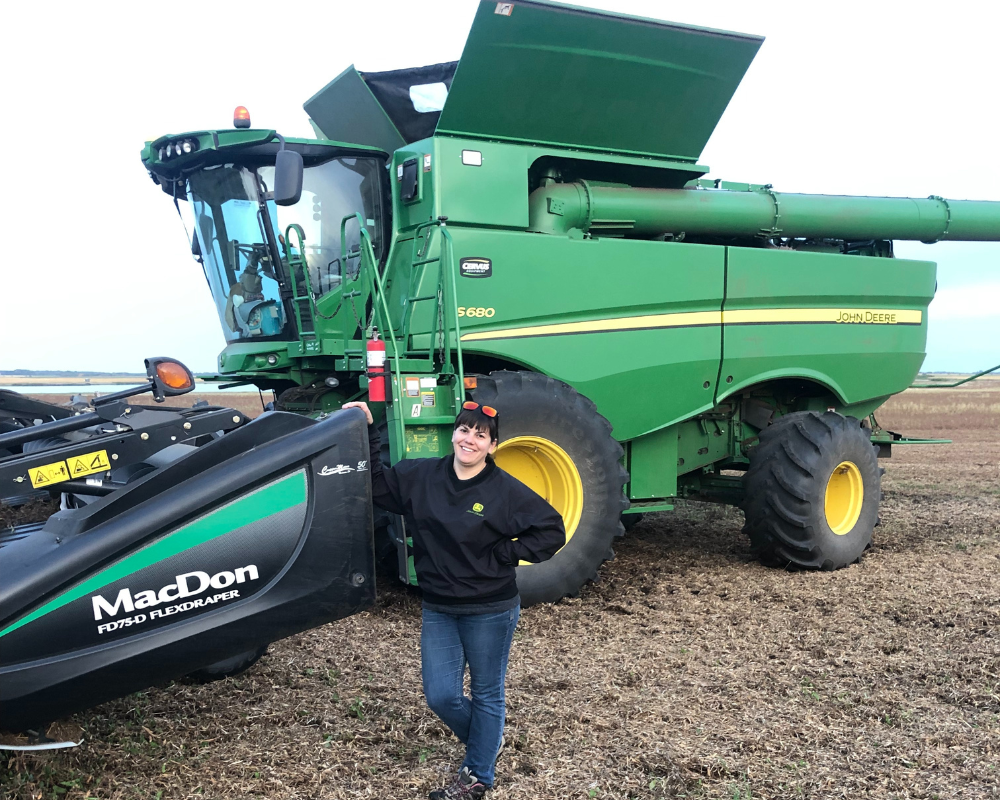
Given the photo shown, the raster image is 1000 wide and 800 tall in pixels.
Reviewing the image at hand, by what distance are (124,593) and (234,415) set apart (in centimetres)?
90

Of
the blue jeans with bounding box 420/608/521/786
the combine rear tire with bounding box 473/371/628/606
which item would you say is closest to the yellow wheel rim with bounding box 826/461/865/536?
the combine rear tire with bounding box 473/371/628/606

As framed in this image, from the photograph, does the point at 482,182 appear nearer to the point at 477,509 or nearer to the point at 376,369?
the point at 376,369

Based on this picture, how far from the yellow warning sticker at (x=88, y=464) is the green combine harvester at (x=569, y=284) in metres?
1.22

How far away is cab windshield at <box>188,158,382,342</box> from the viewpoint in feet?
19.8

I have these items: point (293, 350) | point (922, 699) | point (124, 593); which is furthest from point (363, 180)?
point (922, 699)

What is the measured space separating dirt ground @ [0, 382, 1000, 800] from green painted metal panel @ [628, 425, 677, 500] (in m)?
0.63

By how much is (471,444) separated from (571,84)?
3697 mm

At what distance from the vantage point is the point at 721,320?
639 centimetres

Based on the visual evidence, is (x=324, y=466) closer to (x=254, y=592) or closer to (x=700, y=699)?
(x=254, y=592)

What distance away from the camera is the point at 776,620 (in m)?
5.30

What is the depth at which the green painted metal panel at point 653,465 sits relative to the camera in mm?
6285

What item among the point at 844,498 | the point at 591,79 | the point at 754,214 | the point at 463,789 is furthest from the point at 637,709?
the point at 754,214

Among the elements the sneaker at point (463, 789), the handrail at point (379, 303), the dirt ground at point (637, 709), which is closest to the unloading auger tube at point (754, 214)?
the handrail at point (379, 303)

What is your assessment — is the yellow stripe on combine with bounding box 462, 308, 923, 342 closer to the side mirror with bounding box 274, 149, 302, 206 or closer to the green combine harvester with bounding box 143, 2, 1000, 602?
the green combine harvester with bounding box 143, 2, 1000, 602
